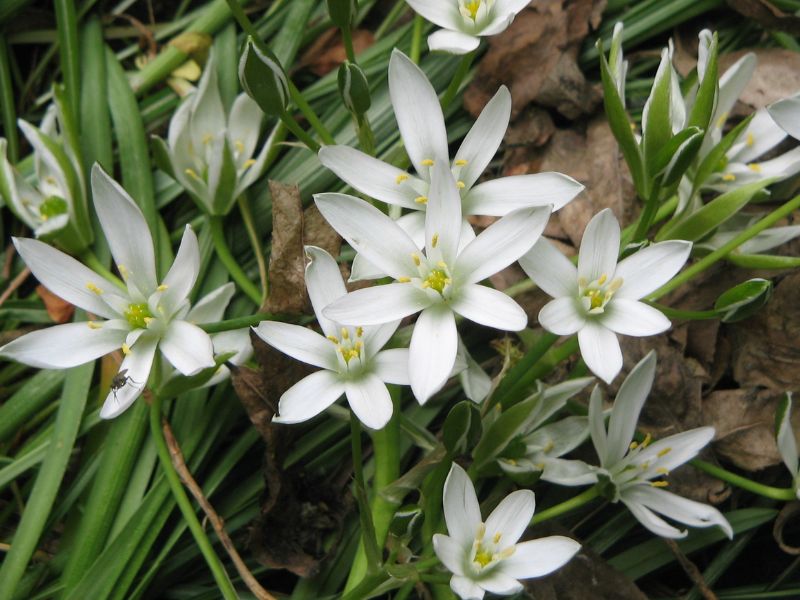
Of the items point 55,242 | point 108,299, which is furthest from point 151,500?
point 55,242

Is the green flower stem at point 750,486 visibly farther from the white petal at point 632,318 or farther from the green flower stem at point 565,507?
the white petal at point 632,318

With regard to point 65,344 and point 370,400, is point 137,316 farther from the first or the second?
point 370,400

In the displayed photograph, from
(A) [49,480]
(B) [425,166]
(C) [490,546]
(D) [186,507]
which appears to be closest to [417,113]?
(B) [425,166]

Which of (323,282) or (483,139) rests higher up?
(483,139)

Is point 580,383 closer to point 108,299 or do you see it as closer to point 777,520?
point 777,520

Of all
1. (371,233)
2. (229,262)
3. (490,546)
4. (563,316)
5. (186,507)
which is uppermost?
(371,233)

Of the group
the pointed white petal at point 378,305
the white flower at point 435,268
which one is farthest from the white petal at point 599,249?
the pointed white petal at point 378,305
